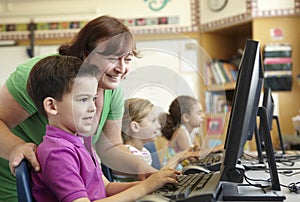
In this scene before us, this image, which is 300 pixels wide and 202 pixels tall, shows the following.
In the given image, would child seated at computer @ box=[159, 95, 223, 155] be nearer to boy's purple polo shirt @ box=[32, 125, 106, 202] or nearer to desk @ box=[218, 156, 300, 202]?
desk @ box=[218, 156, 300, 202]

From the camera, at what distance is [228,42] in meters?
4.12

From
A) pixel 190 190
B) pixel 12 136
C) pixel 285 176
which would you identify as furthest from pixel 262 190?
pixel 12 136

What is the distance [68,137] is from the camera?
99 centimetres

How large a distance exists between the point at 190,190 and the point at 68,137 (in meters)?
0.32

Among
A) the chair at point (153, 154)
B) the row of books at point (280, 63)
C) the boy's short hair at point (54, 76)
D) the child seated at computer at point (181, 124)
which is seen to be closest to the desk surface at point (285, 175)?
the child seated at computer at point (181, 124)

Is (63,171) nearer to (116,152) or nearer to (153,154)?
(116,152)

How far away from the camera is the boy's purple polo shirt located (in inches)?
35.3

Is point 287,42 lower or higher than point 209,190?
higher

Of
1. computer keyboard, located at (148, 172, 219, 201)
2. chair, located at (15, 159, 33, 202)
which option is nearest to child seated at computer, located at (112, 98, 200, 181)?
computer keyboard, located at (148, 172, 219, 201)

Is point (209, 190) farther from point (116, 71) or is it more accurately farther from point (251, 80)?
point (116, 71)

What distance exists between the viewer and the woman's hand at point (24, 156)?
93 centimetres

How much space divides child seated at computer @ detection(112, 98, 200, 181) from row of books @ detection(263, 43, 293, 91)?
214cm

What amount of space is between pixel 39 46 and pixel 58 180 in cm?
350

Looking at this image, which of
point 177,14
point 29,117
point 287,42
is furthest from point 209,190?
point 177,14
